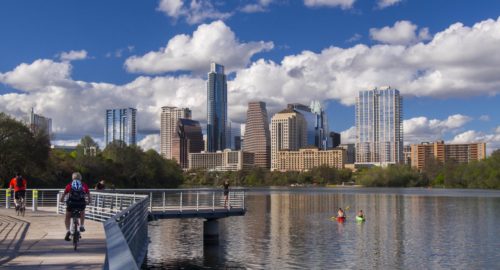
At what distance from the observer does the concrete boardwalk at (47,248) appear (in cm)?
1369

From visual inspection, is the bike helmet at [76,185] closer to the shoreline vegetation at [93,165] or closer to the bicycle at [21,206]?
the bicycle at [21,206]

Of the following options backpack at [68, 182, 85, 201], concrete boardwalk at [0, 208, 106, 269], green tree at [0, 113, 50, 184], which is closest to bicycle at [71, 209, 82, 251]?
concrete boardwalk at [0, 208, 106, 269]

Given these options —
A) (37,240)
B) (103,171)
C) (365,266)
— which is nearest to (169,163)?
(103,171)

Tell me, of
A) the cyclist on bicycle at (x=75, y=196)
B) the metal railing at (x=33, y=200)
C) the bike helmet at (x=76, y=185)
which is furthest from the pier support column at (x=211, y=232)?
the bike helmet at (x=76, y=185)

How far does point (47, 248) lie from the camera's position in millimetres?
16781

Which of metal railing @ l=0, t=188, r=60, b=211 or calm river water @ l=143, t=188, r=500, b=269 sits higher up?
metal railing @ l=0, t=188, r=60, b=211

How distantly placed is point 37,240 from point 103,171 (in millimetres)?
116465

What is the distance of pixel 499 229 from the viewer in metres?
55.3

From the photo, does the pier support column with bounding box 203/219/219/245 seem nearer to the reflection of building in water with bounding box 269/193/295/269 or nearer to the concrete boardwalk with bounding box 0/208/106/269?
the reflection of building in water with bounding box 269/193/295/269

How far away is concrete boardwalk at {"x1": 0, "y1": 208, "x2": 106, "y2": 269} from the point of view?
1369 cm

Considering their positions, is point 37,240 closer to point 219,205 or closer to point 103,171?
point 219,205

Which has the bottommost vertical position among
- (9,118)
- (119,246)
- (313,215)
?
(313,215)

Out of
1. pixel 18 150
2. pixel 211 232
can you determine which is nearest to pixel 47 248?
pixel 211 232

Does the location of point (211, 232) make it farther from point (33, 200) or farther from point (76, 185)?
point (76, 185)
